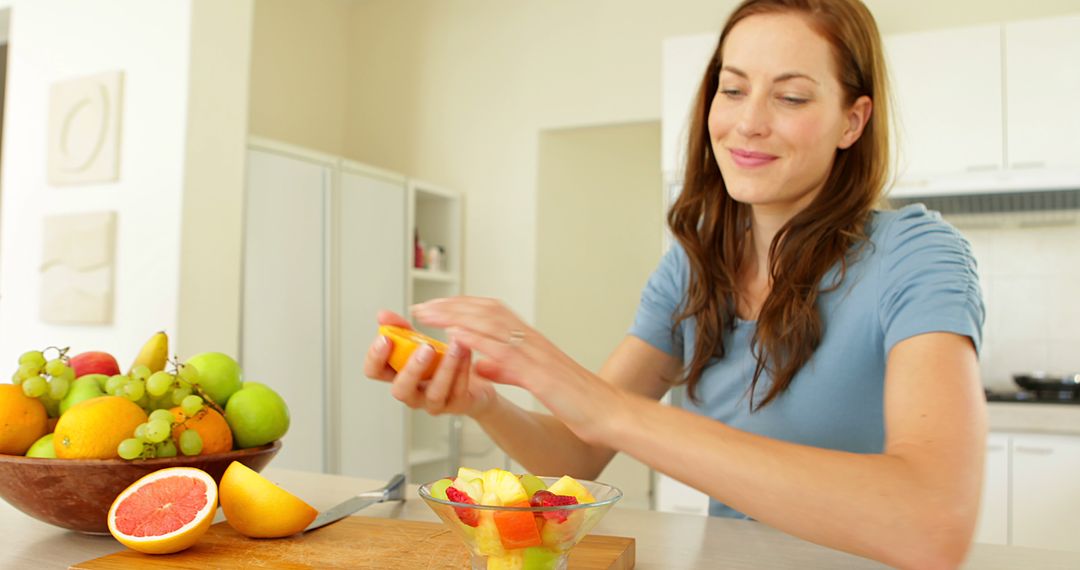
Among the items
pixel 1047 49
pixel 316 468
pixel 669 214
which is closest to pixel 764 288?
pixel 669 214

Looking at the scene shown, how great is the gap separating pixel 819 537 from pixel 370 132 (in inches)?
181

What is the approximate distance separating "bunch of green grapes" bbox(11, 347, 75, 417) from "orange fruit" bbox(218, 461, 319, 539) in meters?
0.26

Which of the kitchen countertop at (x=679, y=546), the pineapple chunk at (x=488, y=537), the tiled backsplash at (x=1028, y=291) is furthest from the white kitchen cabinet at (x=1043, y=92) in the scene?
the pineapple chunk at (x=488, y=537)

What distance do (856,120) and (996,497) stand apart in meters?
2.20

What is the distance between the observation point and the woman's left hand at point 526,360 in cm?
93

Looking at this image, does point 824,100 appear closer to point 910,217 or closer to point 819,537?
point 910,217

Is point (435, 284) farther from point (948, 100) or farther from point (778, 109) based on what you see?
point (778, 109)

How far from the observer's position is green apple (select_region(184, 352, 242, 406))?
1.14 metres

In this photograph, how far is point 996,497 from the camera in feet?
10.1

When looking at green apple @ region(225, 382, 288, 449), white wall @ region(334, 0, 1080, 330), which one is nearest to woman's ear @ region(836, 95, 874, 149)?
green apple @ region(225, 382, 288, 449)

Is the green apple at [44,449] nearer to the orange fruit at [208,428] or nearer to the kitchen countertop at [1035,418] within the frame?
the orange fruit at [208,428]

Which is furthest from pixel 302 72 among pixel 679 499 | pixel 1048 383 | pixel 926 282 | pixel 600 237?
pixel 926 282

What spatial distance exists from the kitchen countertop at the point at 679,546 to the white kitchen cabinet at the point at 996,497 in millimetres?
2142

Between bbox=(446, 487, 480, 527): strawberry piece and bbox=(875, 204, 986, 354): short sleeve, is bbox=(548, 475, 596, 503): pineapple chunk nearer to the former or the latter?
bbox=(446, 487, 480, 527): strawberry piece
